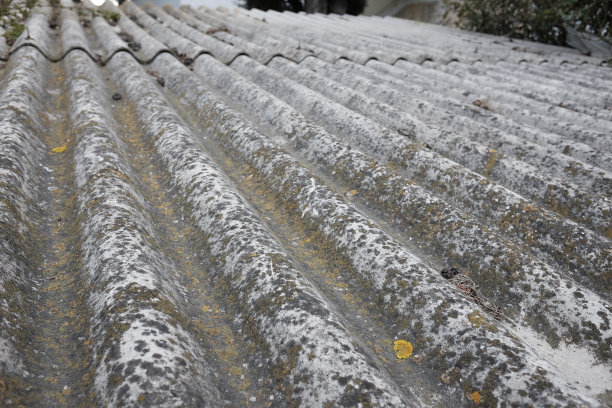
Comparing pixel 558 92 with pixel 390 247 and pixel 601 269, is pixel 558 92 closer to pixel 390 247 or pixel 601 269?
pixel 601 269

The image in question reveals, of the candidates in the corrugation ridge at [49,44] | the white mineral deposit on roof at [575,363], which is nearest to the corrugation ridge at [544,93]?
the white mineral deposit on roof at [575,363]

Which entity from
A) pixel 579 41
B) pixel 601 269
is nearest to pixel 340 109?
pixel 601 269

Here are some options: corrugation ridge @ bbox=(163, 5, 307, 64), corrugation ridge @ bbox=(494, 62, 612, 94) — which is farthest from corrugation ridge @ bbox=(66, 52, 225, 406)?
corrugation ridge @ bbox=(494, 62, 612, 94)

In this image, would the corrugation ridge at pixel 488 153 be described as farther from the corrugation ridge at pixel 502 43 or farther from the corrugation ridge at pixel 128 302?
the corrugation ridge at pixel 502 43

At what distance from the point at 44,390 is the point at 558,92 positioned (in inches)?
188

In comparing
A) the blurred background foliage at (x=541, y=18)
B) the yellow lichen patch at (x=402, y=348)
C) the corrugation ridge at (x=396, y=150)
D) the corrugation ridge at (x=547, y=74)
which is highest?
the blurred background foliage at (x=541, y=18)

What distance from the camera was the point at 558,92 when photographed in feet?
12.8

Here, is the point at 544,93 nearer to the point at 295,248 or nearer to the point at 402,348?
the point at 295,248

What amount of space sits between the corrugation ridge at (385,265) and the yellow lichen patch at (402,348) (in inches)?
1.4

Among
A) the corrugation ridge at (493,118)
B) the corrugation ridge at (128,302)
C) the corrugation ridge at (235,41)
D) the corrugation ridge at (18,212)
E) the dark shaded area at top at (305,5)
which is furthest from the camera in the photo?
the dark shaded area at top at (305,5)

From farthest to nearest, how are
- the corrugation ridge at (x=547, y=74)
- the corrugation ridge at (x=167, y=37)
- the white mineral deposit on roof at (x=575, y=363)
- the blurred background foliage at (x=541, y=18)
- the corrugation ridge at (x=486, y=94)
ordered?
the blurred background foliage at (x=541, y=18) → the corrugation ridge at (x=167, y=37) → the corrugation ridge at (x=547, y=74) → the corrugation ridge at (x=486, y=94) → the white mineral deposit on roof at (x=575, y=363)

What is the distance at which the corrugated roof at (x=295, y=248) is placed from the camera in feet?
3.82

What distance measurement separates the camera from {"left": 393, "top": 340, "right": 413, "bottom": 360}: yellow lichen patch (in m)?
1.38

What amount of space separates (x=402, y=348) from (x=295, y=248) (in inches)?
27.7
